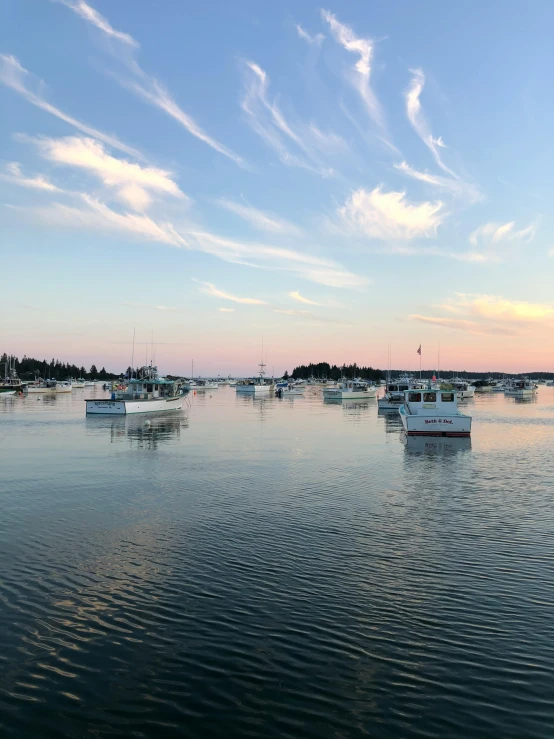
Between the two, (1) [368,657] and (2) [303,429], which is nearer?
(1) [368,657]

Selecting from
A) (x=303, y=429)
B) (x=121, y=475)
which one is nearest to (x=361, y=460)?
(x=121, y=475)

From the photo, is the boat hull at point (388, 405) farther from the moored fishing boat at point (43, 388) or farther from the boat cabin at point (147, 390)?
the moored fishing boat at point (43, 388)

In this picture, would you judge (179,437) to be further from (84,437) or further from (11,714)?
(11,714)

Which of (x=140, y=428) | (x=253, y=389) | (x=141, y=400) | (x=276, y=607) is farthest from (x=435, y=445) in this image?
(x=253, y=389)

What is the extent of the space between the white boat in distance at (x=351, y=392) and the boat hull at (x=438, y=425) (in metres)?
79.7

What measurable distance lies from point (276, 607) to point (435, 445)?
33.4m

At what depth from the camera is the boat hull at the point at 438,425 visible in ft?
155

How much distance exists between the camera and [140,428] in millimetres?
57094

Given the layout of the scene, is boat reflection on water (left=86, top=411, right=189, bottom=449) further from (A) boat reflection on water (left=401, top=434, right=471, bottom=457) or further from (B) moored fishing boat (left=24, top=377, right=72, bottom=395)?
(B) moored fishing boat (left=24, top=377, right=72, bottom=395)

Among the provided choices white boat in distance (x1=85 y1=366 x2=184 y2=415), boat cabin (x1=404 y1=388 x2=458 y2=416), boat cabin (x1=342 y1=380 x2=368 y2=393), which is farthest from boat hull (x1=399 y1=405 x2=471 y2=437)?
boat cabin (x1=342 y1=380 x2=368 y2=393)

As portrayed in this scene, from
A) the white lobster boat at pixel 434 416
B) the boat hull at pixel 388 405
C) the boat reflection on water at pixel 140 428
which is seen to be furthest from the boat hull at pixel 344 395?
the white lobster boat at pixel 434 416

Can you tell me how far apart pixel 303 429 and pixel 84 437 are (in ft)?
73.3

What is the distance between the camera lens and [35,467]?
31656 mm

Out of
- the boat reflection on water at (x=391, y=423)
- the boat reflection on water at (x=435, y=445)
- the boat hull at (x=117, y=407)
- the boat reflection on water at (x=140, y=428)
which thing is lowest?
the boat reflection on water at (x=140, y=428)
